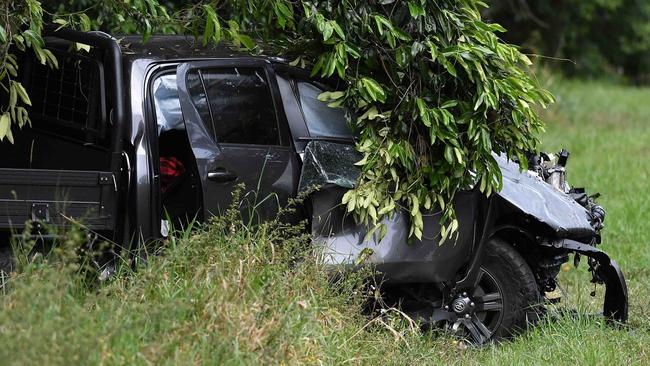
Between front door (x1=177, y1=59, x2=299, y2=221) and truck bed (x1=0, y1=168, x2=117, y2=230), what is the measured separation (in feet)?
1.78

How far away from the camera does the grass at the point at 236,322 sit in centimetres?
445

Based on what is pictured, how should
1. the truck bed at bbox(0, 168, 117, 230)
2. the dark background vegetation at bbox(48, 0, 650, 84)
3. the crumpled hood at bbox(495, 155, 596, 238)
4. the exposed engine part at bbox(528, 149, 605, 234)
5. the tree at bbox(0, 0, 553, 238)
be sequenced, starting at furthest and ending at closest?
the dark background vegetation at bbox(48, 0, 650, 84), the exposed engine part at bbox(528, 149, 605, 234), the crumpled hood at bbox(495, 155, 596, 238), the tree at bbox(0, 0, 553, 238), the truck bed at bbox(0, 168, 117, 230)

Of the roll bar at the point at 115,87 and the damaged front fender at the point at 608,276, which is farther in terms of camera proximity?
the damaged front fender at the point at 608,276

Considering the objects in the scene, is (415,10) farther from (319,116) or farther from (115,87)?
(115,87)

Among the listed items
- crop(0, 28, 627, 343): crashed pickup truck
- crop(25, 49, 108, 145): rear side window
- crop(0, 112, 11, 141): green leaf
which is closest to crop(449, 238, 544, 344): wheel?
crop(0, 28, 627, 343): crashed pickup truck

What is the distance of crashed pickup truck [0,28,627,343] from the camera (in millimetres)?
5566

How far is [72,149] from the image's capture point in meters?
6.12

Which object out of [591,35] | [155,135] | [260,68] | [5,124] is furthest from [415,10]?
[591,35]

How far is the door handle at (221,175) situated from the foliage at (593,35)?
70.0ft

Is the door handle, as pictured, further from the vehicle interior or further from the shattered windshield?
the shattered windshield

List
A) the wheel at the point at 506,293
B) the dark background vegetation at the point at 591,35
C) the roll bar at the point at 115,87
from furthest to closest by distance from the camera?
the dark background vegetation at the point at 591,35 → the wheel at the point at 506,293 → the roll bar at the point at 115,87

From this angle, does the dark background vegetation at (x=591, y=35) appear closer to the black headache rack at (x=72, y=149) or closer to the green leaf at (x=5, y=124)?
the black headache rack at (x=72, y=149)

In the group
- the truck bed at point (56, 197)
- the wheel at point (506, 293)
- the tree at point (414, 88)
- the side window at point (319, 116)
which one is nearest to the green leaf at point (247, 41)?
the tree at point (414, 88)

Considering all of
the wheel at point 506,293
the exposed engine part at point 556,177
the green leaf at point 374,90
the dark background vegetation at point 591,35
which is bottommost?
the dark background vegetation at point 591,35
